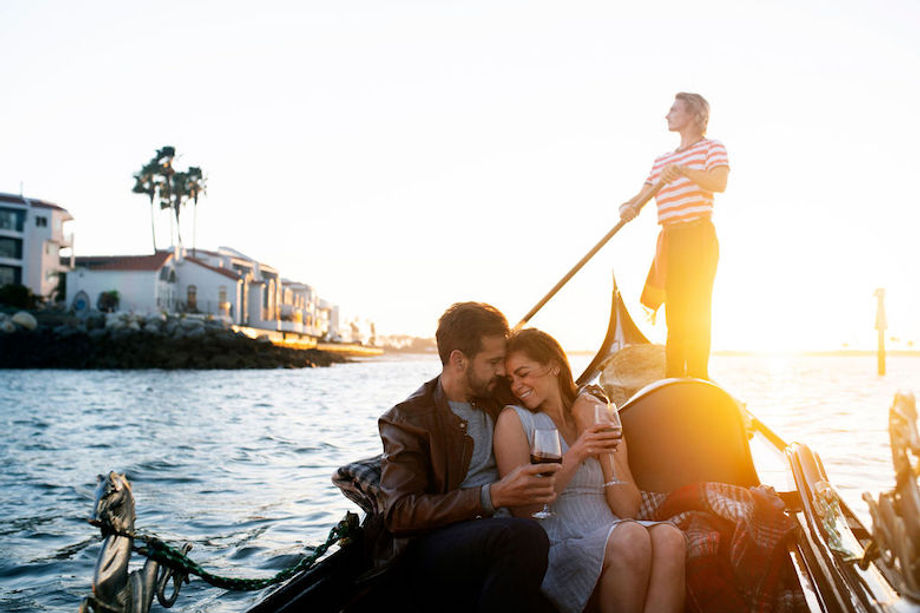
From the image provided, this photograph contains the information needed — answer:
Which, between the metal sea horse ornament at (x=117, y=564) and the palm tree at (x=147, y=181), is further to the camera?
the palm tree at (x=147, y=181)

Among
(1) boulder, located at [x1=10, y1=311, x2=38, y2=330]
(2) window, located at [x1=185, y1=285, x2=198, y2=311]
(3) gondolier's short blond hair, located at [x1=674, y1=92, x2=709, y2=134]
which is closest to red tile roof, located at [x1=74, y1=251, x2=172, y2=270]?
(2) window, located at [x1=185, y1=285, x2=198, y2=311]

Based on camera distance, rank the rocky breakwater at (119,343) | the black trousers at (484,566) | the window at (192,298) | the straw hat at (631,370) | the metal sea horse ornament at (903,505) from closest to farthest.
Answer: the metal sea horse ornament at (903,505)
the black trousers at (484,566)
the straw hat at (631,370)
the rocky breakwater at (119,343)
the window at (192,298)

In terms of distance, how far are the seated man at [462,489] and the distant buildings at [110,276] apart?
3957 centimetres

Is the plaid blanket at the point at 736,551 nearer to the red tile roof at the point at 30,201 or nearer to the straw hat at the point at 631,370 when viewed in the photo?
the straw hat at the point at 631,370

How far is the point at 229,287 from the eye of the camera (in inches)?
1651

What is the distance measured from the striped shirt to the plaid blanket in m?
1.99

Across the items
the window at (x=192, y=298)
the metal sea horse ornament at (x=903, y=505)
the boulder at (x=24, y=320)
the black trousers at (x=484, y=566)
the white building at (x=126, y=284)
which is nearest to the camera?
the metal sea horse ornament at (x=903, y=505)

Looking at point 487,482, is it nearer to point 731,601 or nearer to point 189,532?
point 731,601

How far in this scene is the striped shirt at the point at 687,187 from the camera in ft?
13.0

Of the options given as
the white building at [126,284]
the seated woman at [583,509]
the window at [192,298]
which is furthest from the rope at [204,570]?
the window at [192,298]

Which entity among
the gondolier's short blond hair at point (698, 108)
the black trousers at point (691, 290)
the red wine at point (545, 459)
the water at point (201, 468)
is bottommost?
the water at point (201, 468)

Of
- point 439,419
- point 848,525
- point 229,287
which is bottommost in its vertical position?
point 848,525

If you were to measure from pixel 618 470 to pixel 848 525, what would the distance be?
65cm

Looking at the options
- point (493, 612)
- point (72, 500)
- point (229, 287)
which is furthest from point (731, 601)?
point (229, 287)
